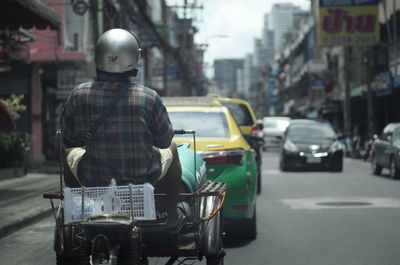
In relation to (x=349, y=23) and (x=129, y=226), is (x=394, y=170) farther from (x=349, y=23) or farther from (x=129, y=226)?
(x=349, y=23)

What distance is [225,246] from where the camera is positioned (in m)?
9.29

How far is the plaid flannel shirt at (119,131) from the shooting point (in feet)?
16.8

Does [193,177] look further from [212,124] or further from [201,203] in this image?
[212,124]

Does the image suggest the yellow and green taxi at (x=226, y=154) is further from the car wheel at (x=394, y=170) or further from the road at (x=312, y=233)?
the car wheel at (x=394, y=170)

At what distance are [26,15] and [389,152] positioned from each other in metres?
10.1

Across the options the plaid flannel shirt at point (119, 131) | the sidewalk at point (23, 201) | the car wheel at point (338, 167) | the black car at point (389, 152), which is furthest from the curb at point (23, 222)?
the car wheel at point (338, 167)

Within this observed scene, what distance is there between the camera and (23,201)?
1427 cm

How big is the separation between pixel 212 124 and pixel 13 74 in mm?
19837

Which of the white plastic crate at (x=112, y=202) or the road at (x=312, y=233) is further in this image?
the road at (x=312, y=233)

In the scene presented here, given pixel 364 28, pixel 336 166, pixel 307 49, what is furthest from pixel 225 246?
pixel 307 49

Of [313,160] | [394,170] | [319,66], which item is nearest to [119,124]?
[394,170]

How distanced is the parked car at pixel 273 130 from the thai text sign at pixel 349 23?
26.5ft

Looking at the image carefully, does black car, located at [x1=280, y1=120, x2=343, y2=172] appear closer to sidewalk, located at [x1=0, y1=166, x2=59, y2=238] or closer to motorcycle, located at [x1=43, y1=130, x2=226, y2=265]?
sidewalk, located at [x1=0, y1=166, x2=59, y2=238]

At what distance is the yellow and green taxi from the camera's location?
8.98m
